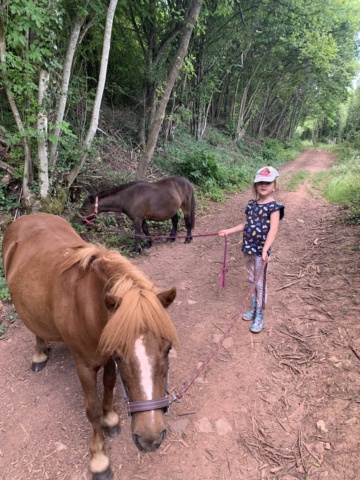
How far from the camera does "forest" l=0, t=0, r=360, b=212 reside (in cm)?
496

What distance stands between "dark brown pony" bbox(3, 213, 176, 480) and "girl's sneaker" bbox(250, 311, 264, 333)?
6.48ft

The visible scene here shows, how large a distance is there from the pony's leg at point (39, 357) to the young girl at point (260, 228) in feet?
8.12

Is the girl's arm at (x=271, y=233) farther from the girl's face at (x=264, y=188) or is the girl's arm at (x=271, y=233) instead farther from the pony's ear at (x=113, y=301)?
the pony's ear at (x=113, y=301)

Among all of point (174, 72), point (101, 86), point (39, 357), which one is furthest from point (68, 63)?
point (39, 357)

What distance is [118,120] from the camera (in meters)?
10.2

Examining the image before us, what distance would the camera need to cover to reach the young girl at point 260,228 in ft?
10.5

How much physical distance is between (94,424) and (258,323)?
227 centimetres

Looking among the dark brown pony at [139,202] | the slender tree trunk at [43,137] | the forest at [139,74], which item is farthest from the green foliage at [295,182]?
the slender tree trunk at [43,137]

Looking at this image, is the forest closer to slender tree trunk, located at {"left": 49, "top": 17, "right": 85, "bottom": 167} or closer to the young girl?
slender tree trunk, located at {"left": 49, "top": 17, "right": 85, "bottom": 167}

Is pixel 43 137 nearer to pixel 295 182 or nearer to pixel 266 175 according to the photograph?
pixel 266 175

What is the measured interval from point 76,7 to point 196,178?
6292 millimetres

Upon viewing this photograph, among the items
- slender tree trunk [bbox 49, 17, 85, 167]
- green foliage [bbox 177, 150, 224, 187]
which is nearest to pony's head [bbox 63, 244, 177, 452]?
slender tree trunk [bbox 49, 17, 85, 167]

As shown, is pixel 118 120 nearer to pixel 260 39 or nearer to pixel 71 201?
pixel 71 201

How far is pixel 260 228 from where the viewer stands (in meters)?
3.34
